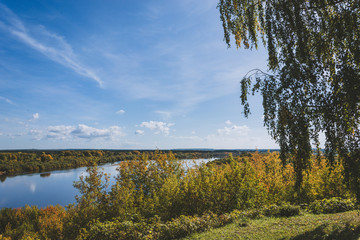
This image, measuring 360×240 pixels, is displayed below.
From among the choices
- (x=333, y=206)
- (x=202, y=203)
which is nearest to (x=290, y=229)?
(x=202, y=203)

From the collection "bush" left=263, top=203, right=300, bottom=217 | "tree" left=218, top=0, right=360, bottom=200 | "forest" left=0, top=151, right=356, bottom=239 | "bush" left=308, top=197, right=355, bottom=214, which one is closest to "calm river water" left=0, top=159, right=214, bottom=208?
"forest" left=0, top=151, right=356, bottom=239

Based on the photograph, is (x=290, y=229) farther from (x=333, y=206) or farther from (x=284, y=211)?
(x=333, y=206)

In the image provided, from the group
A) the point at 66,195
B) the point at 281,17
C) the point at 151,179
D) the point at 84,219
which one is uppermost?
the point at 281,17

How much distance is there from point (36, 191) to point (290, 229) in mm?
43503

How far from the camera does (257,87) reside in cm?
484

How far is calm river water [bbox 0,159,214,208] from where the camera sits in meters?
32.9

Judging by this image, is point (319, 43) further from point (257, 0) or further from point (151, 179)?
point (151, 179)

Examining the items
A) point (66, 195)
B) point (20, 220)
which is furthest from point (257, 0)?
point (66, 195)

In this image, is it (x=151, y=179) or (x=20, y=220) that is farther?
(x=20, y=220)

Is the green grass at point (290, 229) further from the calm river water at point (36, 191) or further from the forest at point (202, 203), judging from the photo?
the calm river water at point (36, 191)

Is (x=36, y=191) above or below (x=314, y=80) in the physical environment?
below

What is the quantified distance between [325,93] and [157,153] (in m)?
13.4

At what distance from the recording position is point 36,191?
3759 centimetres

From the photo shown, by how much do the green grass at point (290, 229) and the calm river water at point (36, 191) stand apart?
82.9 ft
